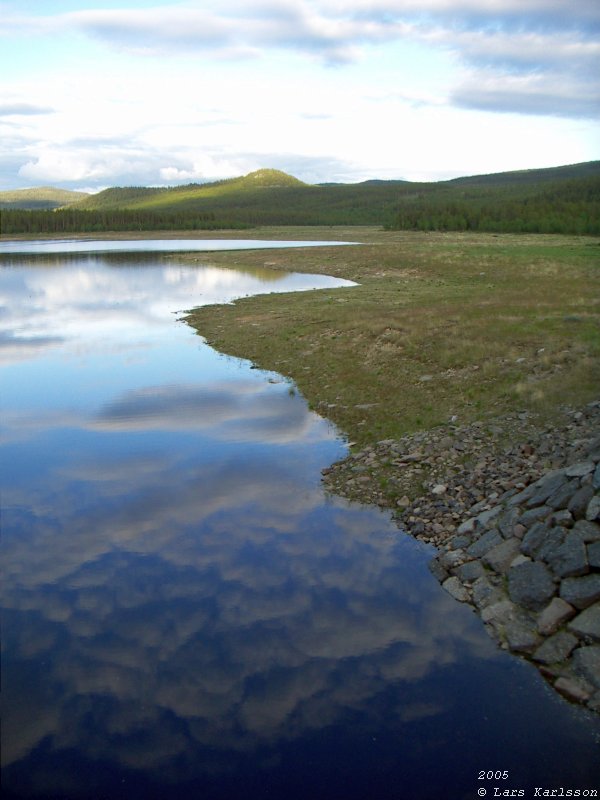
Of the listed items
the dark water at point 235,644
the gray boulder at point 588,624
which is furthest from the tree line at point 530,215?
the gray boulder at point 588,624

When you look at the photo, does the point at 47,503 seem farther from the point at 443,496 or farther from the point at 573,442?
the point at 573,442

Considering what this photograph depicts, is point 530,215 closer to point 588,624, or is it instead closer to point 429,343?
point 429,343

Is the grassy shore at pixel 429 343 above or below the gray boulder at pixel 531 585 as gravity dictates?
above

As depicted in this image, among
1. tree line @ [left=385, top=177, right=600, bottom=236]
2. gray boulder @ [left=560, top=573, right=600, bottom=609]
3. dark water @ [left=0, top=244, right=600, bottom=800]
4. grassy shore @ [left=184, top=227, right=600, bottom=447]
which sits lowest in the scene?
dark water @ [left=0, top=244, right=600, bottom=800]

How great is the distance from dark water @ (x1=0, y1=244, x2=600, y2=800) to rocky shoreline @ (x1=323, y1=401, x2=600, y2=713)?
0.54 metres

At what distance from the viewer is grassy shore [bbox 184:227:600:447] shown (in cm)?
2283

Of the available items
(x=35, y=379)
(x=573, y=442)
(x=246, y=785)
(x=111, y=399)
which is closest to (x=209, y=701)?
(x=246, y=785)

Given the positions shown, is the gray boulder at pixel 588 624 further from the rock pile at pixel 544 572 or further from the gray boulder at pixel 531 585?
the gray boulder at pixel 531 585

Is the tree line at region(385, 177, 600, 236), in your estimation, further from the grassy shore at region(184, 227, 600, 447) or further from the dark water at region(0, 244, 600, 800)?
the dark water at region(0, 244, 600, 800)

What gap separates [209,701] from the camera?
10.5 m

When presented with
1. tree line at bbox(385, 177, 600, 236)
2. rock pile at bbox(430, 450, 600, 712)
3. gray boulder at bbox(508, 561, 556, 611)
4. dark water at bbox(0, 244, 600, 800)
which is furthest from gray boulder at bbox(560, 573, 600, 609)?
tree line at bbox(385, 177, 600, 236)

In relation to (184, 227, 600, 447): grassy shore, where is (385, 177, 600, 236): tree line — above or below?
above

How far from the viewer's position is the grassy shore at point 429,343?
22828 mm

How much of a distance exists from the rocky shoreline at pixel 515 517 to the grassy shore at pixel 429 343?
197cm
